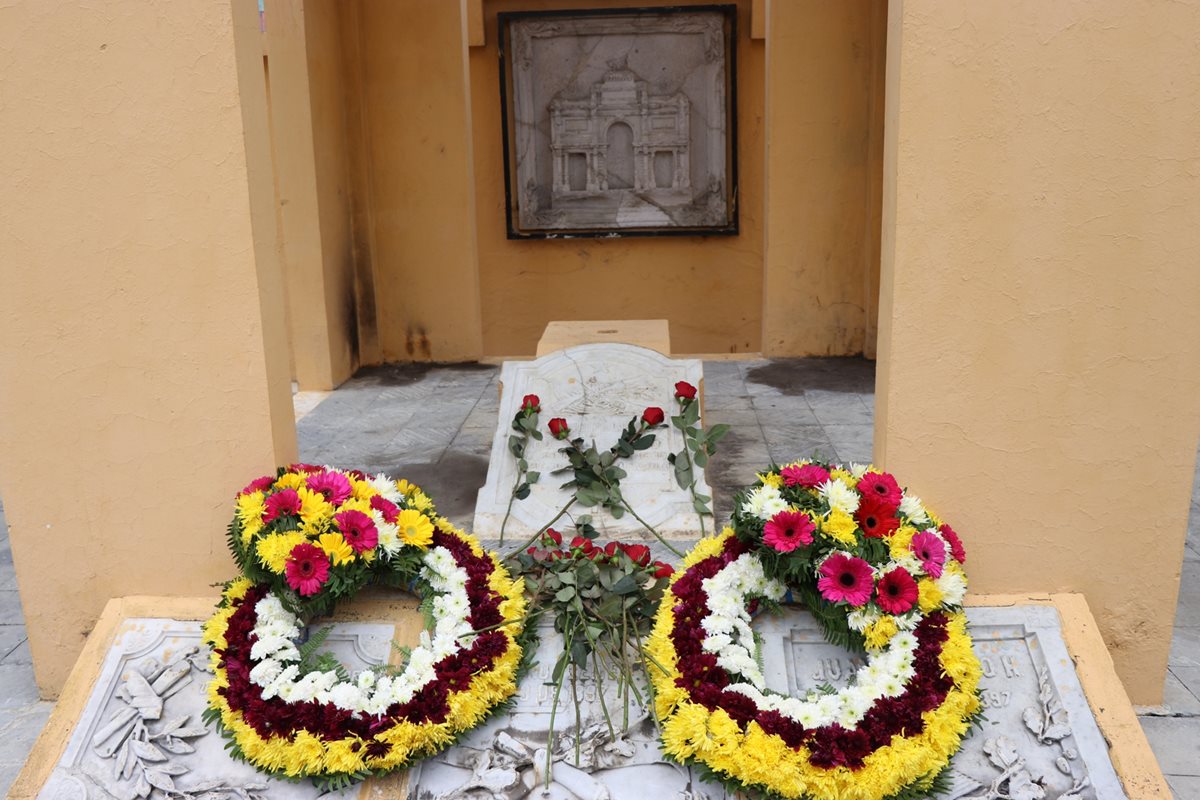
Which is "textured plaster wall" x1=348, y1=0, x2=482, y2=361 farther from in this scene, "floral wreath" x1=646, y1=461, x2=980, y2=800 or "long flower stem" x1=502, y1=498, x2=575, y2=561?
"floral wreath" x1=646, y1=461, x2=980, y2=800

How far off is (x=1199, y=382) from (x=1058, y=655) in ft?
3.01

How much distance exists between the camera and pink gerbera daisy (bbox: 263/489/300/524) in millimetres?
3076

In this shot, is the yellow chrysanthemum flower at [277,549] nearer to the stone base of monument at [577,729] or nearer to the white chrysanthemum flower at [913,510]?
the stone base of monument at [577,729]

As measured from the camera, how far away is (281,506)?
3.08m

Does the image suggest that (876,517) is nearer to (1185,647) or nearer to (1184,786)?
(1184,786)

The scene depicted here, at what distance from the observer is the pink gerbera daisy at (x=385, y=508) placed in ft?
10.5

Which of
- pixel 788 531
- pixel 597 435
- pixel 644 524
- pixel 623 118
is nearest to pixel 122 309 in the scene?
pixel 644 524

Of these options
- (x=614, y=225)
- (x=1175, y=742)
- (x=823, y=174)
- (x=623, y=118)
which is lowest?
(x=1175, y=742)

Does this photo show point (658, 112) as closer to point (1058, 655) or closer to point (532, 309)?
point (532, 309)

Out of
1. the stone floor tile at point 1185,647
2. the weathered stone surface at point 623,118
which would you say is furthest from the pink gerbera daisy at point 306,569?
the weathered stone surface at point 623,118

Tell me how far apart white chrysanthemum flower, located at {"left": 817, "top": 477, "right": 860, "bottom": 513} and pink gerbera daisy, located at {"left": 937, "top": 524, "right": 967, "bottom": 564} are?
29 centimetres

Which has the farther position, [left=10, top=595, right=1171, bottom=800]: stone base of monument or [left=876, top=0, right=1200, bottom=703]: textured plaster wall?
[left=876, top=0, right=1200, bottom=703]: textured plaster wall

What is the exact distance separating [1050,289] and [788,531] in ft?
3.48

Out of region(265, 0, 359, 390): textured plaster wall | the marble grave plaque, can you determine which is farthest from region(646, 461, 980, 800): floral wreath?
region(265, 0, 359, 390): textured plaster wall
